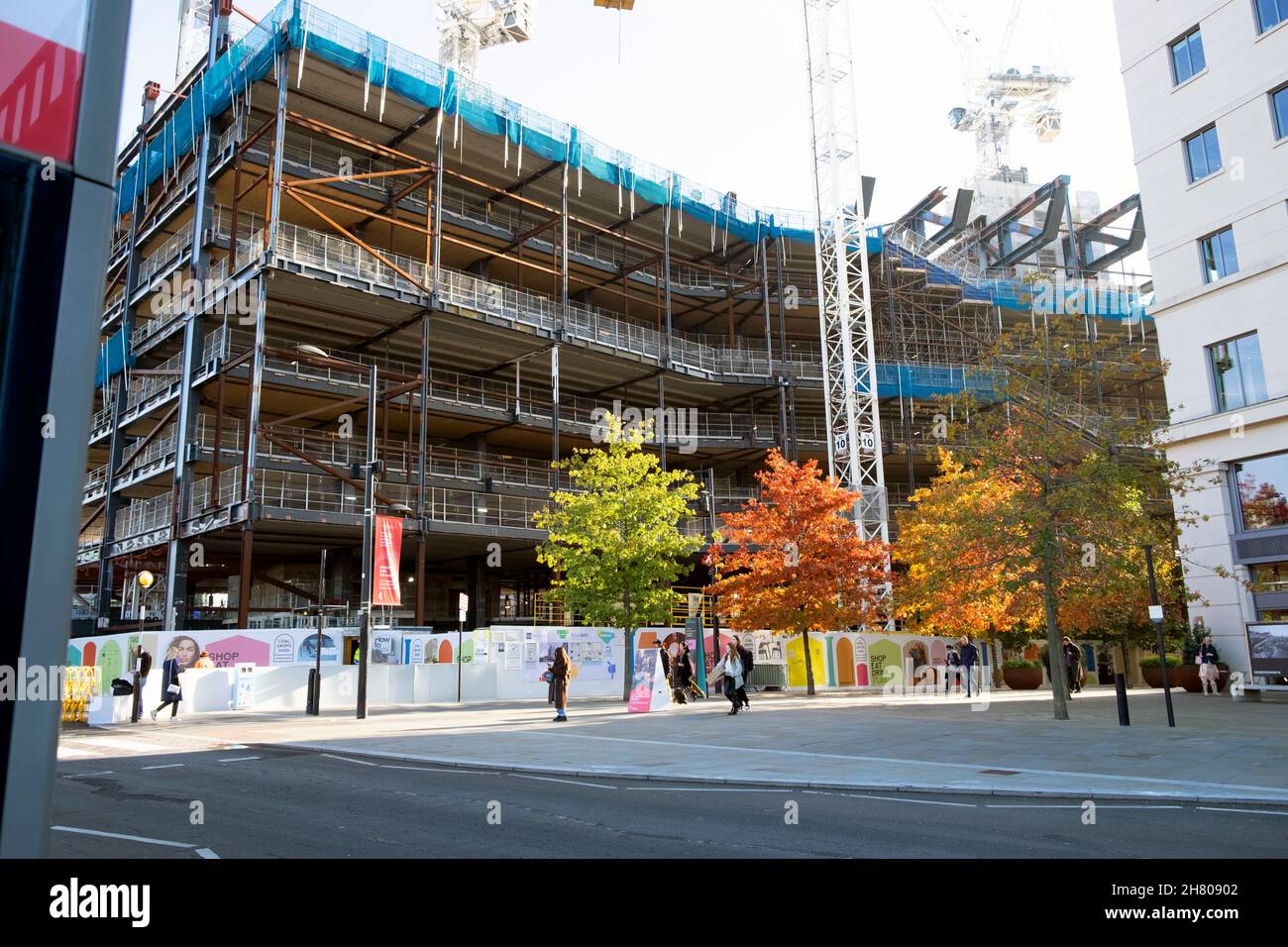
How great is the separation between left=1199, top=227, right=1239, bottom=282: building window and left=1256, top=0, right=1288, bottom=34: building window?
547 cm

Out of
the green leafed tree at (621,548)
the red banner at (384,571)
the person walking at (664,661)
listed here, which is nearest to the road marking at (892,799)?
the person walking at (664,661)

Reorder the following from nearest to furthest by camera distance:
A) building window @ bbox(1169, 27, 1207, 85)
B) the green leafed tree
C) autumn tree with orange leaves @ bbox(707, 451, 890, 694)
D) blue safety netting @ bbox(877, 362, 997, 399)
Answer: building window @ bbox(1169, 27, 1207, 85)
the green leafed tree
autumn tree with orange leaves @ bbox(707, 451, 890, 694)
blue safety netting @ bbox(877, 362, 997, 399)

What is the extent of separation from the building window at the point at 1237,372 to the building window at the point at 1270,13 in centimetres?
849

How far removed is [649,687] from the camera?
24.0m

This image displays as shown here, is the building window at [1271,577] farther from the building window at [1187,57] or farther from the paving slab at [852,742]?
the building window at [1187,57]

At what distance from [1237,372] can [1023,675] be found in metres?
14.1

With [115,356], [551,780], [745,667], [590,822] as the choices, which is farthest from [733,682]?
[115,356]

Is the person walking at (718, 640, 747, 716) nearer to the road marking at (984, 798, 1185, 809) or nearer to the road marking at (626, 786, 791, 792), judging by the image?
the road marking at (626, 786, 791, 792)

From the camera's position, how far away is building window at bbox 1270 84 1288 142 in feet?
82.6

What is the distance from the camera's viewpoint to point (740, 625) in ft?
110

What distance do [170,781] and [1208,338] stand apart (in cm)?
2878

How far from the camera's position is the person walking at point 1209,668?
26141 mm

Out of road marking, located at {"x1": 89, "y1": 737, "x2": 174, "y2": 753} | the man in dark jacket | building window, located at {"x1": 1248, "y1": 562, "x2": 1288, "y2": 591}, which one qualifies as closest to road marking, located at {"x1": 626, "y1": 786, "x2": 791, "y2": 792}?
road marking, located at {"x1": 89, "y1": 737, "x2": 174, "y2": 753}
